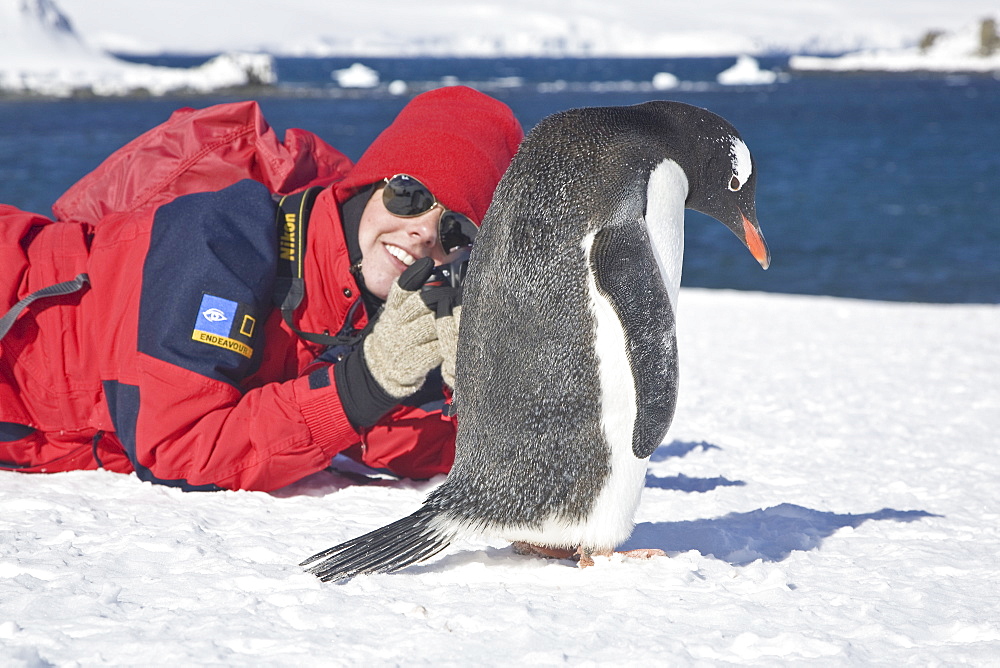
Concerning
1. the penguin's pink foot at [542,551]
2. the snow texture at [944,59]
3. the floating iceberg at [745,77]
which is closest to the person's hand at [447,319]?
the penguin's pink foot at [542,551]

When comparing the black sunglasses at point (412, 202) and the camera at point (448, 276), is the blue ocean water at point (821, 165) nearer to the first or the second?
the black sunglasses at point (412, 202)

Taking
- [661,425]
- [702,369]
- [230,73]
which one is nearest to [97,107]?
[230,73]

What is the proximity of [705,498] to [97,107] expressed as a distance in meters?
35.3

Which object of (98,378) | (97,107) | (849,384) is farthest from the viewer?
(97,107)

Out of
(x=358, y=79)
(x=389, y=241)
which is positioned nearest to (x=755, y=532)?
(x=389, y=241)

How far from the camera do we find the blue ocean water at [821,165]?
38.6ft

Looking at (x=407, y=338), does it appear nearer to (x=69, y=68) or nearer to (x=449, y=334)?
(x=449, y=334)

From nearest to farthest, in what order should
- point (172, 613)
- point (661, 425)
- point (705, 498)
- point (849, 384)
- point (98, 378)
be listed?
1. point (172, 613)
2. point (661, 425)
3. point (98, 378)
4. point (705, 498)
5. point (849, 384)

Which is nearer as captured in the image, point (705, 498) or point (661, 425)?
point (661, 425)

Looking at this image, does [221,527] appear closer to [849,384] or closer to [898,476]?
[898,476]

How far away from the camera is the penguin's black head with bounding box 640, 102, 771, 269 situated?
2082mm

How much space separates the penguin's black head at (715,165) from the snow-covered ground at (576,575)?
716 mm

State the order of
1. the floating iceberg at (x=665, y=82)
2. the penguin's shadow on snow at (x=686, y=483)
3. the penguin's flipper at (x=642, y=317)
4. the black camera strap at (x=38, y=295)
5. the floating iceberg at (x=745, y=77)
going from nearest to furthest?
the penguin's flipper at (x=642, y=317) < the black camera strap at (x=38, y=295) < the penguin's shadow on snow at (x=686, y=483) < the floating iceberg at (x=665, y=82) < the floating iceberg at (x=745, y=77)

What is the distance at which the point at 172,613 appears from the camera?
169 centimetres
